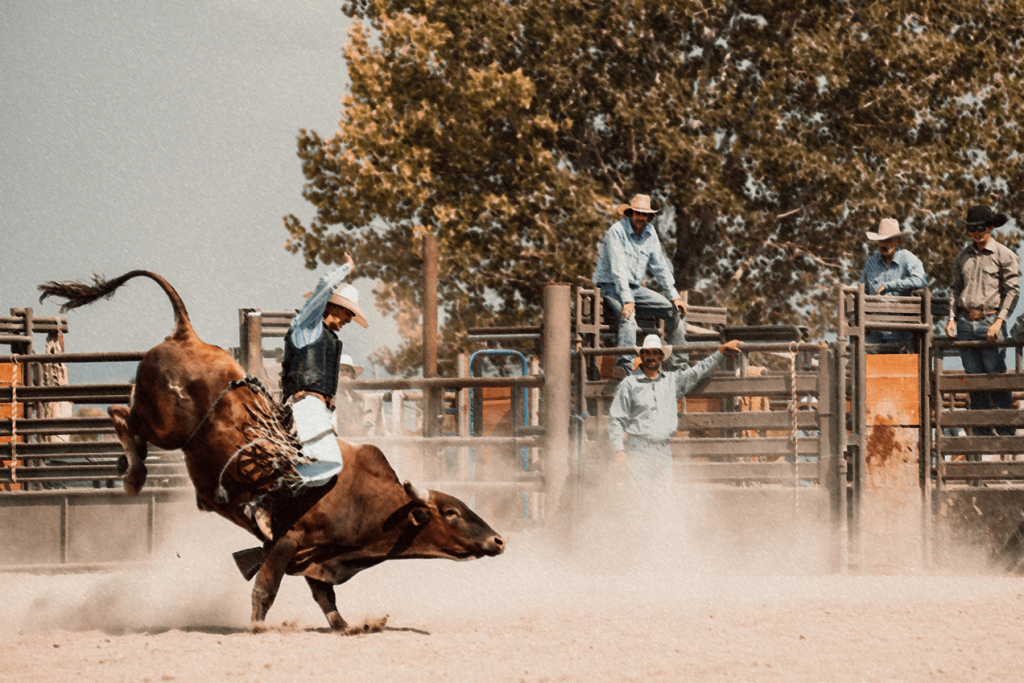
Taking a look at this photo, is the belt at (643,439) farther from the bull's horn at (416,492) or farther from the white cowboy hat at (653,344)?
the bull's horn at (416,492)

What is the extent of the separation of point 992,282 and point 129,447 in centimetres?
685

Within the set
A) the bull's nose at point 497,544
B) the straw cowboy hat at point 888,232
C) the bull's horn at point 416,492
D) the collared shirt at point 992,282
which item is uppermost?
the straw cowboy hat at point 888,232

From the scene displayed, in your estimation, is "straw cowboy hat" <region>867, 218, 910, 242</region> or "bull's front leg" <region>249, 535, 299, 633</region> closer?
"bull's front leg" <region>249, 535, 299, 633</region>

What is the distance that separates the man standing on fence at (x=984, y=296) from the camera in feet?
33.5

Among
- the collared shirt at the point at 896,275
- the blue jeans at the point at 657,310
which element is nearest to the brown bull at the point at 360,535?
the blue jeans at the point at 657,310

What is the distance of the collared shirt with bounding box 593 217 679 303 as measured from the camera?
10.1m

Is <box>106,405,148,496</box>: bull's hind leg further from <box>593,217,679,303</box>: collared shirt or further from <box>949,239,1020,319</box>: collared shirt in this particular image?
<box>949,239,1020,319</box>: collared shirt

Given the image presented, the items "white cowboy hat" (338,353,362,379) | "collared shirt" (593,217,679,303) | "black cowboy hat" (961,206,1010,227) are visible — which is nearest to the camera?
"collared shirt" (593,217,679,303)

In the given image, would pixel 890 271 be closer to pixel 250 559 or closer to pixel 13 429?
pixel 250 559

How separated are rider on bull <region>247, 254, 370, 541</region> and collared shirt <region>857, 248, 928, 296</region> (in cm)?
521

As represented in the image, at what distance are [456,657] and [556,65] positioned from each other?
16152 mm

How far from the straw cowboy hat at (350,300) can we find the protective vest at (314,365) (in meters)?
0.17

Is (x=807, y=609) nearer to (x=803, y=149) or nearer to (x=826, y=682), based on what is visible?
(x=826, y=682)

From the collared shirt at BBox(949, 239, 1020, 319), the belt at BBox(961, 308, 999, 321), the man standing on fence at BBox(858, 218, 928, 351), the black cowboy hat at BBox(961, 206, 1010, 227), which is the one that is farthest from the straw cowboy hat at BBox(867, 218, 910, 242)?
the belt at BBox(961, 308, 999, 321)
